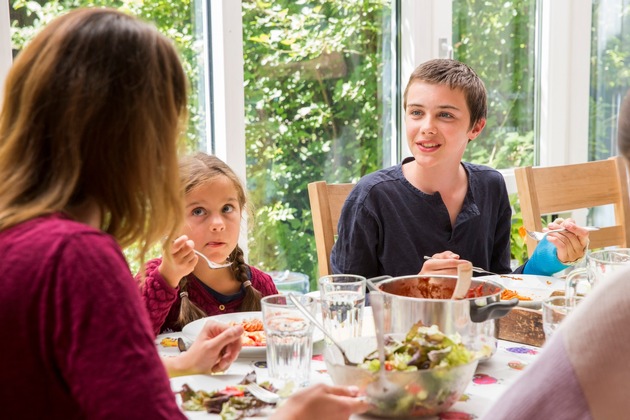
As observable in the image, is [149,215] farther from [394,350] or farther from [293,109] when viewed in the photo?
[293,109]

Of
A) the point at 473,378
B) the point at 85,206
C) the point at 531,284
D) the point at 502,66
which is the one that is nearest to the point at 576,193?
the point at 531,284

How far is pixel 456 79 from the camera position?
6.98 feet

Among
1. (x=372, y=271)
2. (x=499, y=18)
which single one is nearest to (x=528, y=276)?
(x=372, y=271)

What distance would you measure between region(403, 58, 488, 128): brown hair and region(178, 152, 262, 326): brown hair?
582 mm

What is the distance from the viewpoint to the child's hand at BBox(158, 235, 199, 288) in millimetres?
1527

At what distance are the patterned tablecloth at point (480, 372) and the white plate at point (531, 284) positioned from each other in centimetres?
27

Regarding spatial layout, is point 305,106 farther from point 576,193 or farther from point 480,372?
point 480,372

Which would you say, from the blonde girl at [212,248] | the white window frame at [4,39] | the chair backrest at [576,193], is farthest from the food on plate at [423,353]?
the white window frame at [4,39]

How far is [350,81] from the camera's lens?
3051 mm

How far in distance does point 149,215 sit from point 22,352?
232 millimetres

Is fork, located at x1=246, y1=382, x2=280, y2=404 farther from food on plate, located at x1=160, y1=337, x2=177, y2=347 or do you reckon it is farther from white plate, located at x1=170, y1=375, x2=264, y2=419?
food on plate, located at x1=160, y1=337, x2=177, y2=347

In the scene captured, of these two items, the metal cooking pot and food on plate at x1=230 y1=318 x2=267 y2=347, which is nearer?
the metal cooking pot

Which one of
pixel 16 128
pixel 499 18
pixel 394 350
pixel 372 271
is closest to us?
pixel 16 128

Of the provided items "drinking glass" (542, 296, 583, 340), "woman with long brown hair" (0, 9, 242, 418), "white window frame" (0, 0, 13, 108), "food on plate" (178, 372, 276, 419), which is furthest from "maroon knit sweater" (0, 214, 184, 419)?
"white window frame" (0, 0, 13, 108)
